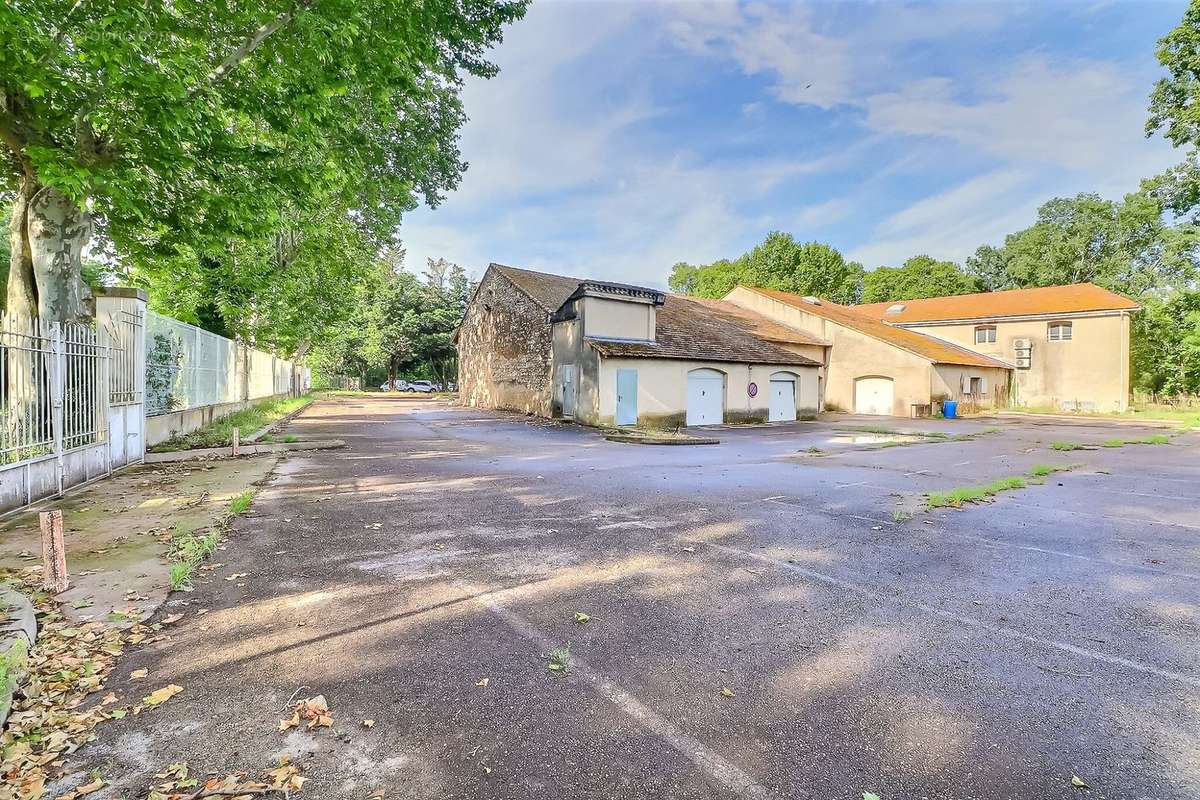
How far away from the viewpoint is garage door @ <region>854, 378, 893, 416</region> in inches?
1120

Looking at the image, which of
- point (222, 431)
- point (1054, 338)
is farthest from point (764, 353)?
point (1054, 338)

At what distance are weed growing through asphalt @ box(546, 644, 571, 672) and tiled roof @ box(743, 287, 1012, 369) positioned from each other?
29.0 meters

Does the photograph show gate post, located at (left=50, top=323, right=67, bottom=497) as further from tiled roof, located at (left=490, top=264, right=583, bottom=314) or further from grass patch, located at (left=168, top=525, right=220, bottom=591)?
tiled roof, located at (left=490, top=264, right=583, bottom=314)

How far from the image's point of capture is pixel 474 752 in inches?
95.6

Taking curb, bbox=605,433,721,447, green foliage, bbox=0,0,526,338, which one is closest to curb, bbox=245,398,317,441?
green foliage, bbox=0,0,526,338

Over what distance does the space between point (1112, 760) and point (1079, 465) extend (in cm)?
1235

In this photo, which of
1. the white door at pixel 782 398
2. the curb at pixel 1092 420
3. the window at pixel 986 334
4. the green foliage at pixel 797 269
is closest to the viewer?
the curb at pixel 1092 420

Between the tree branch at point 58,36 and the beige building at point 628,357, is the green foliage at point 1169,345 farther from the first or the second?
the tree branch at point 58,36

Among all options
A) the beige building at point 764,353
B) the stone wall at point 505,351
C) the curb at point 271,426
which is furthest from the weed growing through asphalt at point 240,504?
the stone wall at point 505,351

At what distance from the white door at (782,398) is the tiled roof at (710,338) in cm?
80

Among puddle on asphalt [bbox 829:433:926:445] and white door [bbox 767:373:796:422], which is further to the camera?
white door [bbox 767:373:796:422]

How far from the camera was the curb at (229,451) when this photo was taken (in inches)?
396

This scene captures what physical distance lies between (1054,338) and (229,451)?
41447 millimetres

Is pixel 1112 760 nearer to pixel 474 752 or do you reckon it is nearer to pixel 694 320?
pixel 474 752
